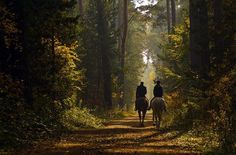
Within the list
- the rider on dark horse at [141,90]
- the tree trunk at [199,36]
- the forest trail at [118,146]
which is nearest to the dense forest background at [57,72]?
the tree trunk at [199,36]

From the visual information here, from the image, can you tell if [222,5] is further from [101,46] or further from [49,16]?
[101,46]

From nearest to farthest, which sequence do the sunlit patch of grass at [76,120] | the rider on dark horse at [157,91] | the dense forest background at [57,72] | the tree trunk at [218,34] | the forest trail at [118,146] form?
the forest trail at [118,146]
the dense forest background at [57,72]
the tree trunk at [218,34]
the sunlit patch of grass at [76,120]
the rider on dark horse at [157,91]

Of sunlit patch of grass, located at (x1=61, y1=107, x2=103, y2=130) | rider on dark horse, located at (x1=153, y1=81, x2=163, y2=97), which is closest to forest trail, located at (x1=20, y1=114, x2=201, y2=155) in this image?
sunlit patch of grass, located at (x1=61, y1=107, x2=103, y2=130)

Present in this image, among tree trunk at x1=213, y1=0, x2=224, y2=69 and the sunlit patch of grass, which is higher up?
tree trunk at x1=213, y1=0, x2=224, y2=69

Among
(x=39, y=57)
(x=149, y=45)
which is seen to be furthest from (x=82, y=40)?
(x=149, y=45)

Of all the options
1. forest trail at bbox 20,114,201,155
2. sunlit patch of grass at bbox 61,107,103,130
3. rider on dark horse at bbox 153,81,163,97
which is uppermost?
rider on dark horse at bbox 153,81,163,97

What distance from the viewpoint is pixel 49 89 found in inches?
746

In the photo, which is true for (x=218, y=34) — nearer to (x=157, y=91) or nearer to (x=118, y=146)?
(x=157, y=91)

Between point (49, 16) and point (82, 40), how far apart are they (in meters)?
19.4

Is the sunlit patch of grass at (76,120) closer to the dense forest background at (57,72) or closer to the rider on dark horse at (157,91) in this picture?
the dense forest background at (57,72)

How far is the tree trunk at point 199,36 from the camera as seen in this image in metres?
19.1

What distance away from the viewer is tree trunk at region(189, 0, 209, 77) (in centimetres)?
1909

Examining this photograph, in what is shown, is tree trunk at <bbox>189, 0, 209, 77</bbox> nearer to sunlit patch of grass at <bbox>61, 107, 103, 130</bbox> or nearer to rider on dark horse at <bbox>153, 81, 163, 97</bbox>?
rider on dark horse at <bbox>153, 81, 163, 97</bbox>

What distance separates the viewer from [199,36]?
64.2 ft
